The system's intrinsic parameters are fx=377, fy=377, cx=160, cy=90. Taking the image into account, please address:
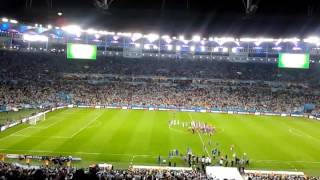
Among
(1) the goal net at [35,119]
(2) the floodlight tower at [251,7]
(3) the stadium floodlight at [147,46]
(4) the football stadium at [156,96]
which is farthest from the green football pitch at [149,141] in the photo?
(3) the stadium floodlight at [147,46]

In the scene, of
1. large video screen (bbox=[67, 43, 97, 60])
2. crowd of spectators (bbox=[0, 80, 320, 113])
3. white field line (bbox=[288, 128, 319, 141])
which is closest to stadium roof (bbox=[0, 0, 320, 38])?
white field line (bbox=[288, 128, 319, 141])

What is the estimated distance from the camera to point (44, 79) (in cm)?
8244

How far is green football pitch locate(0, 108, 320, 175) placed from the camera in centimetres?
3164

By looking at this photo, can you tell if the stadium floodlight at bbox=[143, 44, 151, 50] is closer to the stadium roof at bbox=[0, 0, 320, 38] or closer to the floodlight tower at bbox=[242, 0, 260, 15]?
the stadium roof at bbox=[0, 0, 320, 38]

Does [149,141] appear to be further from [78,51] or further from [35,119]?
[78,51]

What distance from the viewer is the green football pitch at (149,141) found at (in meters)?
31.6

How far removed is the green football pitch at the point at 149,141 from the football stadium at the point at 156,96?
118 millimetres

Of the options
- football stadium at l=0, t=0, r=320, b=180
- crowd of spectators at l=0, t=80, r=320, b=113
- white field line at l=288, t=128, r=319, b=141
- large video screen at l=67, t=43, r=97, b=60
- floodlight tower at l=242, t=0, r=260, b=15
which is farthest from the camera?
crowd of spectators at l=0, t=80, r=320, b=113

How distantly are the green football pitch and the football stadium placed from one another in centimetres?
12

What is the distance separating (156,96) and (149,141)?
134 feet

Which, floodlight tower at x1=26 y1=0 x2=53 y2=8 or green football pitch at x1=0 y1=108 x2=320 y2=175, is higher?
floodlight tower at x1=26 y1=0 x2=53 y2=8

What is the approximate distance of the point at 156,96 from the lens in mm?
78688

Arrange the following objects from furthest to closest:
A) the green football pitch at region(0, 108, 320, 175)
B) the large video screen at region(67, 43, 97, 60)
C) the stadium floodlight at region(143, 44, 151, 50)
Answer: the stadium floodlight at region(143, 44, 151, 50), the large video screen at region(67, 43, 97, 60), the green football pitch at region(0, 108, 320, 175)

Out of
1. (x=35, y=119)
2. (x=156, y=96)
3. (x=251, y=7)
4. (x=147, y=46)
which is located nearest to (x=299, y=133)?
(x=251, y=7)
